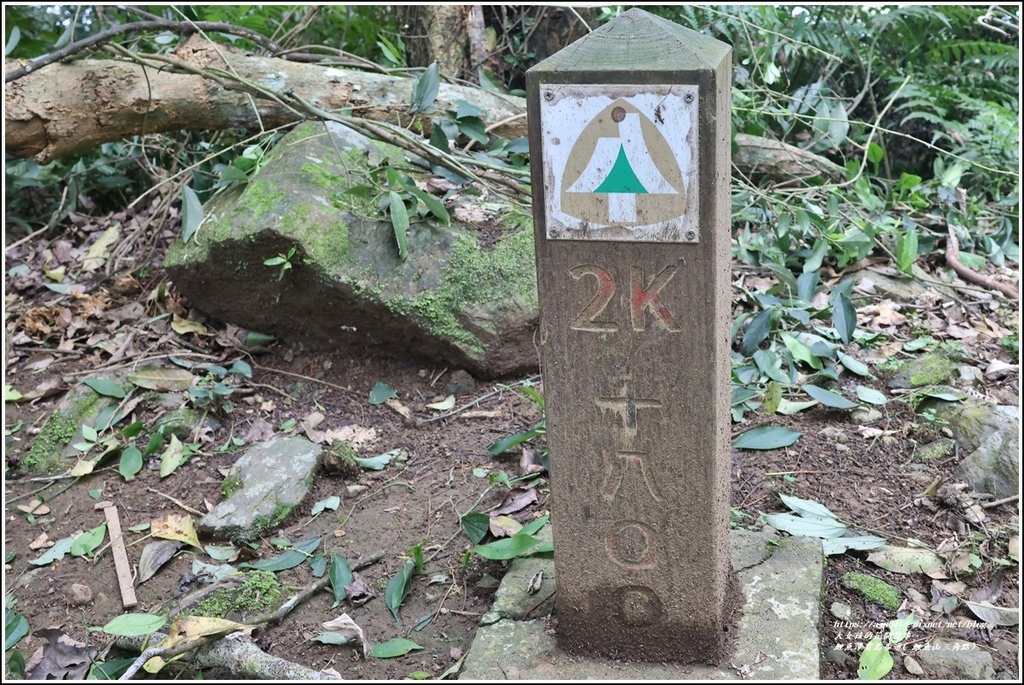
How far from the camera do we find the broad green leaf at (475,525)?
2504mm

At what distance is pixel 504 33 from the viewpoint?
465 centimetres

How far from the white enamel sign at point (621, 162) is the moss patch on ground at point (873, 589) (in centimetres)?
113

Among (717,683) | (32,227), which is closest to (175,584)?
(717,683)

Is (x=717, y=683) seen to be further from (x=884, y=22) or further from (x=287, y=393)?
(x=884, y=22)

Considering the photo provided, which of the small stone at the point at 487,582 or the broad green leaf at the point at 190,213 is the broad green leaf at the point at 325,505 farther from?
the broad green leaf at the point at 190,213

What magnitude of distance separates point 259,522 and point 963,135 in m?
3.66

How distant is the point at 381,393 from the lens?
10.8ft

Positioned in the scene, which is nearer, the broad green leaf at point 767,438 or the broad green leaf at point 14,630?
the broad green leaf at point 14,630

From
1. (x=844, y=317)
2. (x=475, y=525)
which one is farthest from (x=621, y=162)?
(x=844, y=317)

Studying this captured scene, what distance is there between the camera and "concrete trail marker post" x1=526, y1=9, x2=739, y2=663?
1636 mm

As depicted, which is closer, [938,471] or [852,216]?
[938,471]

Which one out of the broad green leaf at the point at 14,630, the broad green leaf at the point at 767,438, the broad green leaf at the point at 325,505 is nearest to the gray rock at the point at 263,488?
the broad green leaf at the point at 325,505

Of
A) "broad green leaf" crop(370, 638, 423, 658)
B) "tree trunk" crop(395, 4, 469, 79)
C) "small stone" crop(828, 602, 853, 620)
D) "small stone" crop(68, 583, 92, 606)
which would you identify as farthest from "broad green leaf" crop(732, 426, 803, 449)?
"tree trunk" crop(395, 4, 469, 79)

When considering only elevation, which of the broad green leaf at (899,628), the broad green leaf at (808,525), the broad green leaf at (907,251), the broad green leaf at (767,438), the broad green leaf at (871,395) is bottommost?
the broad green leaf at (899,628)
